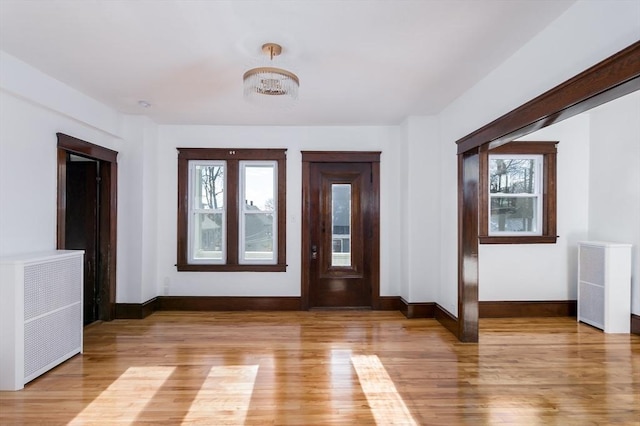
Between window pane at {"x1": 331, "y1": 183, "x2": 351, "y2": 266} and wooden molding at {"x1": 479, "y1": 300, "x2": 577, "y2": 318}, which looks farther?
window pane at {"x1": 331, "y1": 183, "x2": 351, "y2": 266}

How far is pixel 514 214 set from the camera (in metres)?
4.77

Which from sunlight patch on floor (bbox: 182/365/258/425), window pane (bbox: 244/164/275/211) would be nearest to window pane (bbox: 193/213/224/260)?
window pane (bbox: 244/164/275/211)

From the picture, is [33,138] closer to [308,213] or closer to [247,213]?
[247,213]

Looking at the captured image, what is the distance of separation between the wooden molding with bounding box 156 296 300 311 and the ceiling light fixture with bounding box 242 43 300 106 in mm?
3071

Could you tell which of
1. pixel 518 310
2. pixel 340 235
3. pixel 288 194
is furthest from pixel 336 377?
pixel 518 310

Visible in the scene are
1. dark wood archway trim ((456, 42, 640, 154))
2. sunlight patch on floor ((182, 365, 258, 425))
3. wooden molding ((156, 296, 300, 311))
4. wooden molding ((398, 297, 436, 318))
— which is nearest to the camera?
dark wood archway trim ((456, 42, 640, 154))

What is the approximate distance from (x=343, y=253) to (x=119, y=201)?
3.22 m

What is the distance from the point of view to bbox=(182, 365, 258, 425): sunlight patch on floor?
2.32 meters

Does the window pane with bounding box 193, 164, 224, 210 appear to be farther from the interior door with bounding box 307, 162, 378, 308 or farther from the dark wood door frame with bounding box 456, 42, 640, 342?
the dark wood door frame with bounding box 456, 42, 640, 342

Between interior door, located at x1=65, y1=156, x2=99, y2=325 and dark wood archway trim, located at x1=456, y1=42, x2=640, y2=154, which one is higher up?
dark wood archway trim, located at x1=456, y1=42, x2=640, y2=154

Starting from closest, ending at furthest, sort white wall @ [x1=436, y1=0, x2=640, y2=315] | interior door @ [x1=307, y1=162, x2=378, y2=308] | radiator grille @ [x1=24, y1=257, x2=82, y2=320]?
1. white wall @ [x1=436, y1=0, x2=640, y2=315]
2. radiator grille @ [x1=24, y1=257, x2=82, y2=320]
3. interior door @ [x1=307, y1=162, x2=378, y2=308]

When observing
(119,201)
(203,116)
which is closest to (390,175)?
(203,116)

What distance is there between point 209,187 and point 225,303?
1.75 meters

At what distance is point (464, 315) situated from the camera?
3734 mm
